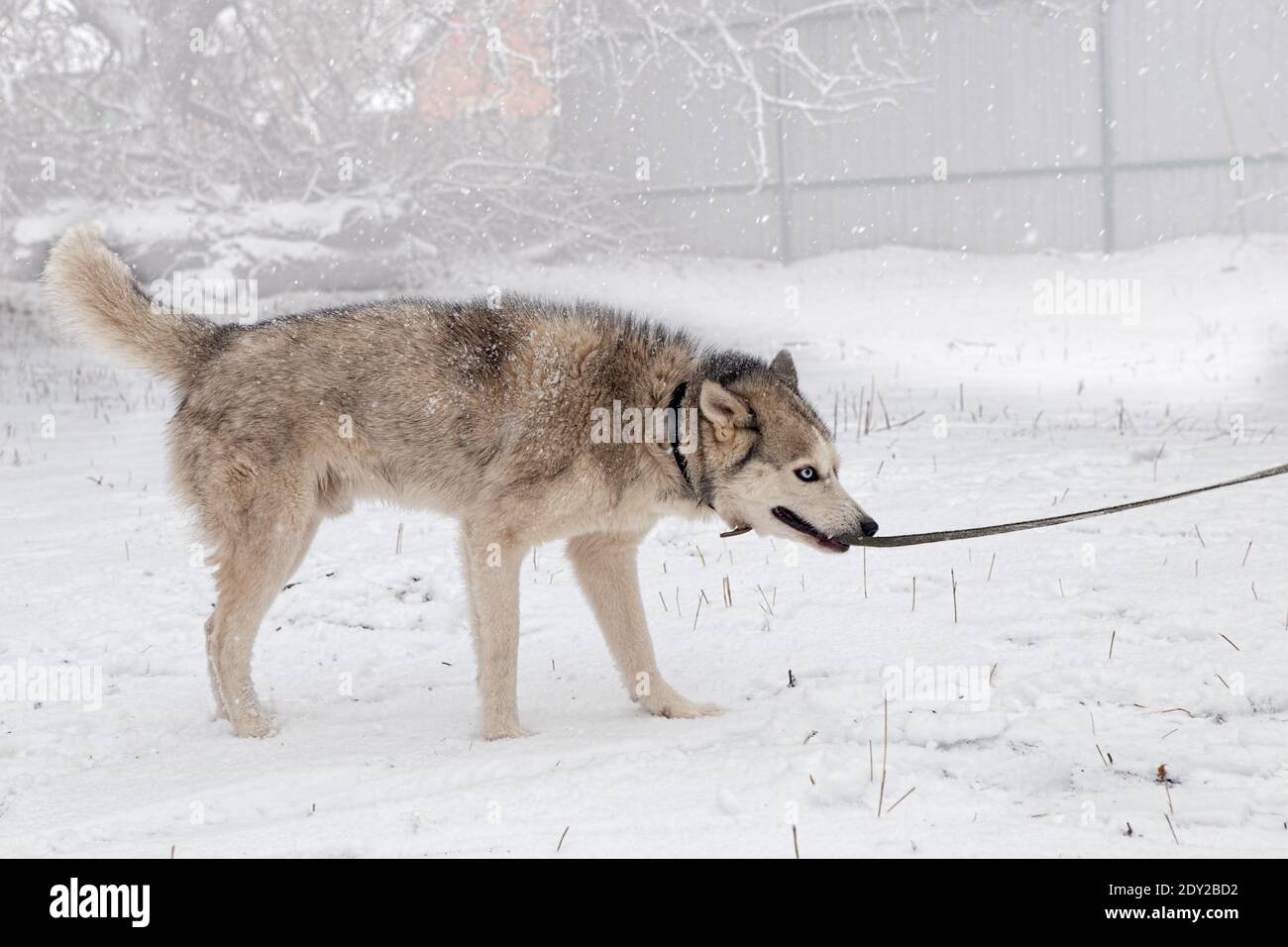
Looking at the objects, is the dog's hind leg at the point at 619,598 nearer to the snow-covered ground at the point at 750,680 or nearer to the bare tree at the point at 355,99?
the snow-covered ground at the point at 750,680

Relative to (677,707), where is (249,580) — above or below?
above

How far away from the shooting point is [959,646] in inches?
205

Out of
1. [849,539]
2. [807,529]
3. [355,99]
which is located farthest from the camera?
[355,99]

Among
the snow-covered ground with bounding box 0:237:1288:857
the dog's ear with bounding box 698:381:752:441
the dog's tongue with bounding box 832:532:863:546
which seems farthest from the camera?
the dog's ear with bounding box 698:381:752:441

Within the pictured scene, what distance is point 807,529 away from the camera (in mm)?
4629

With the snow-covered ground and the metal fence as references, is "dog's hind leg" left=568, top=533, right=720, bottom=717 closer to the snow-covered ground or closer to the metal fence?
the snow-covered ground

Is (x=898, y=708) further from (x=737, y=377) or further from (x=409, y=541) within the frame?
(x=409, y=541)

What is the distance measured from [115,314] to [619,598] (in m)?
2.44

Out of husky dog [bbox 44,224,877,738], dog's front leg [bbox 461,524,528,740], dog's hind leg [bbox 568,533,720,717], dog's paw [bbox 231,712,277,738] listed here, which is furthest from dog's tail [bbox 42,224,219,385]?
dog's hind leg [bbox 568,533,720,717]

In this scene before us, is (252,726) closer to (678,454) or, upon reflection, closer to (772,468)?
(678,454)

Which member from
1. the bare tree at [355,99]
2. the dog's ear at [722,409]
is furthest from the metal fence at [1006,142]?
the dog's ear at [722,409]

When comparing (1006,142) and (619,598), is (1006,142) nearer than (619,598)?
No

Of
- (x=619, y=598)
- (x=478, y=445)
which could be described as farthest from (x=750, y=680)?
(x=478, y=445)

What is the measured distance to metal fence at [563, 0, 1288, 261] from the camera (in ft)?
79.0
